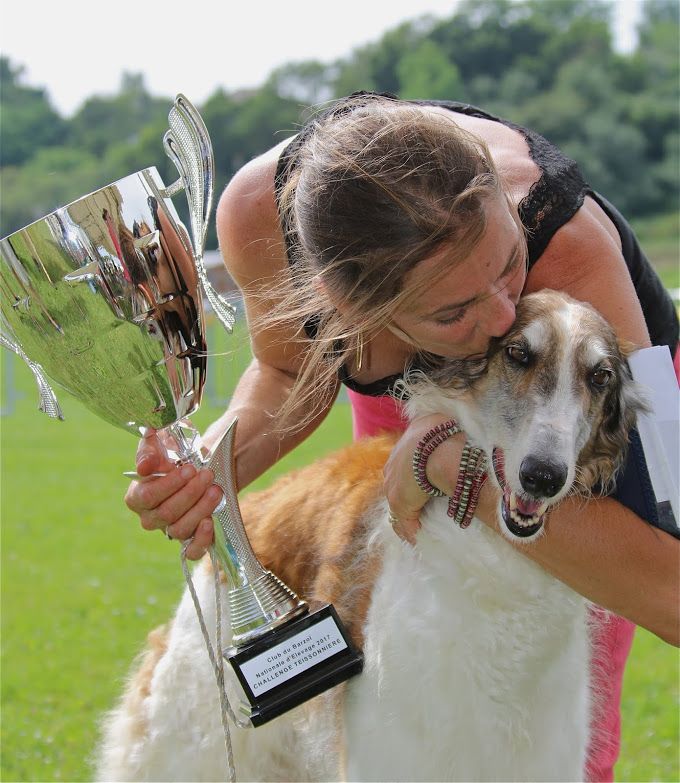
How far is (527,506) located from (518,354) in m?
0.35

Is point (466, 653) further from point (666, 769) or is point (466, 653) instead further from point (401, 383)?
point (666, 769)

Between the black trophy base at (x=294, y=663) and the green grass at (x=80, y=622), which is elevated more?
the black trophy base at (x=294, y=663)

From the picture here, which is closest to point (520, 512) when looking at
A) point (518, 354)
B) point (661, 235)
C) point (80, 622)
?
point (518, 354)

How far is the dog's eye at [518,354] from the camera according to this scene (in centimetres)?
222

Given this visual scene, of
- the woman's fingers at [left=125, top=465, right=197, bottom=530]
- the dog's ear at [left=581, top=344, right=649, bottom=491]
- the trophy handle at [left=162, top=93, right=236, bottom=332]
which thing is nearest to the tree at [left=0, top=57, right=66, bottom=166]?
the trophy handle at [left=162, top=93, right=236, bottom=332]

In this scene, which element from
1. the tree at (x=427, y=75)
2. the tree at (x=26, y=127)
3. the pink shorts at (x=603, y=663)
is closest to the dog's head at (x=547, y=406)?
the pink shorts at (x=603, y=663)

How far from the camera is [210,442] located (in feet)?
9.37

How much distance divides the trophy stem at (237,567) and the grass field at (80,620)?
242 millimetres

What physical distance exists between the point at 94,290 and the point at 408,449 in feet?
2.84

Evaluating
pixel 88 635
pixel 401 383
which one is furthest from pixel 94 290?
pixel 88 635

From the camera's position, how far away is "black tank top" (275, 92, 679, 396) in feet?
7.73

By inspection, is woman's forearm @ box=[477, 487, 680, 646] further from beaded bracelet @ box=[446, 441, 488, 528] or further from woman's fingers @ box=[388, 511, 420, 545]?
woman's fingers @ box=[388, 511, 420, 545]

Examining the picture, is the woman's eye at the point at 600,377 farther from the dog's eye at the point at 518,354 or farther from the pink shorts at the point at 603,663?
the pink shorts at the point at 603,663

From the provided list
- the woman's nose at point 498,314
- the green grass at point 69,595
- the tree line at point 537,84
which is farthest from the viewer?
the tree line at point 537,84
